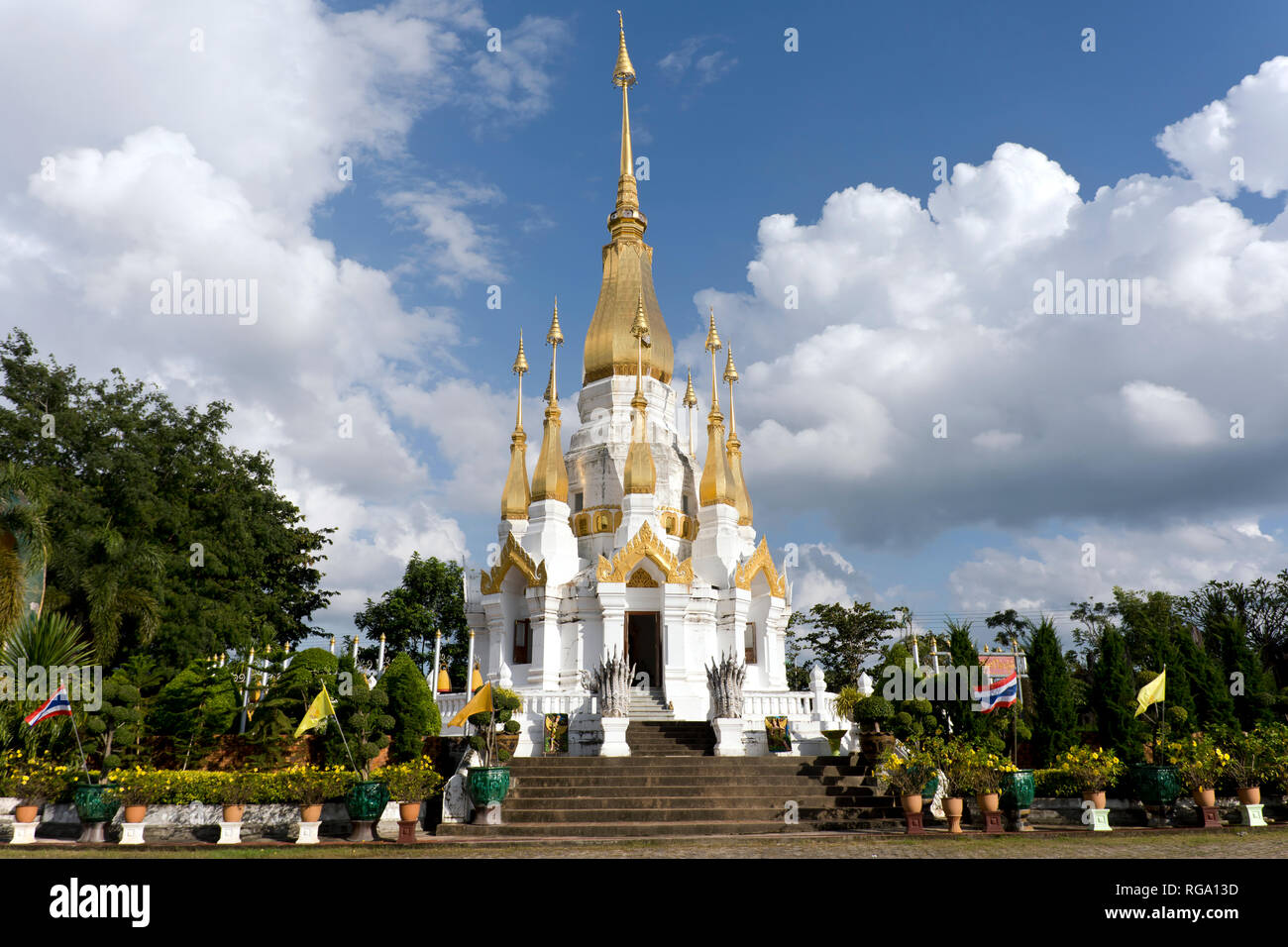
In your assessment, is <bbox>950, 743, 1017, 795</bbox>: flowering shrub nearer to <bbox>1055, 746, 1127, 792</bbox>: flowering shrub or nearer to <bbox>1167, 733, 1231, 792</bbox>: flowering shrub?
<bbox>1055, 746, 1127, 792</bbox>: flowering shrub

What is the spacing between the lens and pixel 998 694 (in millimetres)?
17047

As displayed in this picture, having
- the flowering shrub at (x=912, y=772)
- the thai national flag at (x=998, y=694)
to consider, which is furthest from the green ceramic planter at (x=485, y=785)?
the thai national flag at (x=998, y=694)

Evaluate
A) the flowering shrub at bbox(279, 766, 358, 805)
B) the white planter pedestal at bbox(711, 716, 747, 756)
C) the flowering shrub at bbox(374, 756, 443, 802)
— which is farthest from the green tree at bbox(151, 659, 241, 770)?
the white planter pedestal at bbox(711, 716, 747, 756)

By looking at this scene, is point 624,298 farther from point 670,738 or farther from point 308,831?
point 308,831

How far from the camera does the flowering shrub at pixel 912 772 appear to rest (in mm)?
15137

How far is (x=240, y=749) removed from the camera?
18203 millimetres

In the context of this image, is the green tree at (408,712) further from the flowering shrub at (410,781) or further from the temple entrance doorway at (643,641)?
the temple entrance doorway at (643,641)

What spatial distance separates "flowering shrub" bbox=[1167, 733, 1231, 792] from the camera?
1609cm

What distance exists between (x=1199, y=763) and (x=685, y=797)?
9101mm

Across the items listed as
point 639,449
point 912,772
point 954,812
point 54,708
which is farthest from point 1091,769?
point 54,708

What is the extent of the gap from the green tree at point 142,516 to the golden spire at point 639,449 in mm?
10826
